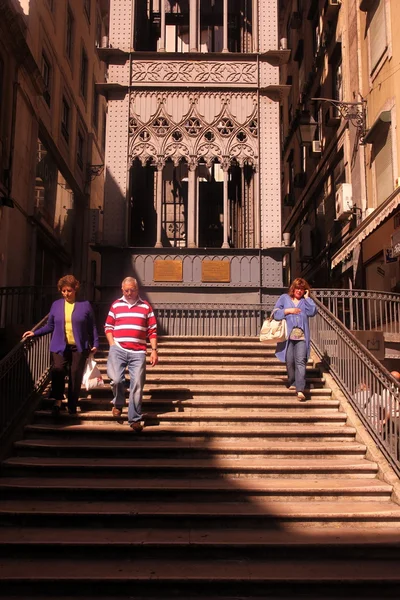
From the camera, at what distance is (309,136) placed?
20984 mm

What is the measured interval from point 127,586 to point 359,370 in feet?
14.3

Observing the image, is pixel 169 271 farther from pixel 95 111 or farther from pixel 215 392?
pixel 95 111

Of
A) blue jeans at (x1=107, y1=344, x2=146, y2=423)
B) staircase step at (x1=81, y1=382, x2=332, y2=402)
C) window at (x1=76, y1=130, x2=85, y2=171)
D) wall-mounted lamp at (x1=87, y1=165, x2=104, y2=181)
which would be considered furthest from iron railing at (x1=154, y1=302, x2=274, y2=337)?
wall-mounted lamp at (x1=87, y1=165, x2=104, y2=181)

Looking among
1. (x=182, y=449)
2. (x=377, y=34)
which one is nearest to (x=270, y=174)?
(x=377, y=34)

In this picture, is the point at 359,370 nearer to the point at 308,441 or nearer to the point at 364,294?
the point at 308,441

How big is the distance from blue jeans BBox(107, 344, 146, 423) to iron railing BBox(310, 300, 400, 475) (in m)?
A: 2.73

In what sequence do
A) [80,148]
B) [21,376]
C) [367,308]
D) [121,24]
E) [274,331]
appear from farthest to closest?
[80,148] → [121,24] → [367,308] → [274,331] → [21,376]

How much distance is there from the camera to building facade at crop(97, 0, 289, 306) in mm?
13672

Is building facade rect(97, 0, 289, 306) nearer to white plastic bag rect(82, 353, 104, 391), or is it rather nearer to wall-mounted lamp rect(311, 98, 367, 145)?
wall-mounted lamp rect(311, 98, 367, 145)

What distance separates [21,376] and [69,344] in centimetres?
80

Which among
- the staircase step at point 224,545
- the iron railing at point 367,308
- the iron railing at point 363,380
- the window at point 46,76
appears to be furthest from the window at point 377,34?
the staircase step at point 224,545

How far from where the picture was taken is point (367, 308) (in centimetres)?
1162

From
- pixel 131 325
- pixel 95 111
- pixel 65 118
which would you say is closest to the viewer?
pixel 131 325

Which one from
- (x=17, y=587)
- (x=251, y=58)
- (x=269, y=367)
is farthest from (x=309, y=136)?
(x=17, y=587)
